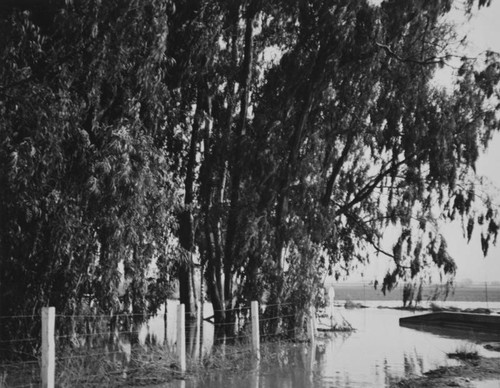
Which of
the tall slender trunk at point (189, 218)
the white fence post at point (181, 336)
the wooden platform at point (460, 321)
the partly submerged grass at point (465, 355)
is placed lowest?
the partly submerged grass at point (465, 355)

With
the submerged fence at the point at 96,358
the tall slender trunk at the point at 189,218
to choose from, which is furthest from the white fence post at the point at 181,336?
the tall slender trunk at the point at 189,218

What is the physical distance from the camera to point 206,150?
1600 cm

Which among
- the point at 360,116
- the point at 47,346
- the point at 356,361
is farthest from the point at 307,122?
the point at 47,346

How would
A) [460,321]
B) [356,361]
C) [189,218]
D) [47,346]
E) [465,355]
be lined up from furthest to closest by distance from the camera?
1. [460,321]
2. [189,218]
3. [465,355]
4. [356,361]
5. [47,346]

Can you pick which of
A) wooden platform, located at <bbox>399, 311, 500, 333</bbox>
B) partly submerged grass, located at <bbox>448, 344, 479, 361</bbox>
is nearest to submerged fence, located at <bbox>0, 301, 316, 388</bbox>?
partly submerged grass, located at <bbox>448, 344, 479, 361</bbox>

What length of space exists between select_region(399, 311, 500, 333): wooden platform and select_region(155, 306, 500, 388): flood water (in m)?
1.40

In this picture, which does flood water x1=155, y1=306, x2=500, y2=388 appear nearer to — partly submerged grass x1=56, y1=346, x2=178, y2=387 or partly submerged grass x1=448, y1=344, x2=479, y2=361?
partly submerged grass x1=448, y1=344, x2=479, y2=361

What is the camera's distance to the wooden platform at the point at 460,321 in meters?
21.5

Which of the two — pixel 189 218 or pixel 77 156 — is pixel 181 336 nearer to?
pixel 77 156

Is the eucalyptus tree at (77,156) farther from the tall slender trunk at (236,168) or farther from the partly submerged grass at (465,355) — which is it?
the partly submerged grass at (465,355)

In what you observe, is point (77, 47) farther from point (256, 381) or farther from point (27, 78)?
point (256, 381)

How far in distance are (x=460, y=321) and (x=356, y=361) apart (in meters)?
11.1

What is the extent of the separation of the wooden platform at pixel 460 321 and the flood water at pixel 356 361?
140 centimetres

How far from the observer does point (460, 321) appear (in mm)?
22891
